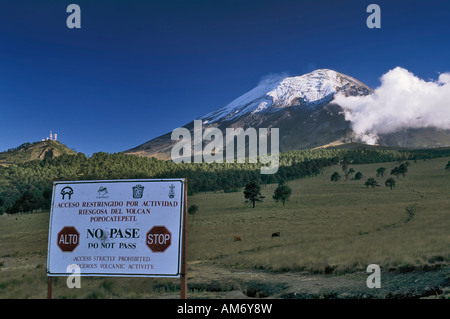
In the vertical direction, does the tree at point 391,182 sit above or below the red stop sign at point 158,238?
above

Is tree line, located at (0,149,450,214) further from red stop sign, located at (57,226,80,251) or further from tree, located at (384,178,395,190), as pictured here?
red stop sign, located at (57,226,80,251)

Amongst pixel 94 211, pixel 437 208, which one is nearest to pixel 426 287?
pixel 94 211

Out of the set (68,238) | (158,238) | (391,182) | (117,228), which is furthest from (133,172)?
(158,238)

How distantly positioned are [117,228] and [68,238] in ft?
4.63

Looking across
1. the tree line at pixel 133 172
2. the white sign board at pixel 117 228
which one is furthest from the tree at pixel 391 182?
the white sign board at pixel 117 228

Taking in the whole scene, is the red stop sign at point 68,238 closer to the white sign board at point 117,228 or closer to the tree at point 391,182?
the white sign board at point 117,228

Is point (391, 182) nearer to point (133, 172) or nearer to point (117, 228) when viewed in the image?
point (117, 228)

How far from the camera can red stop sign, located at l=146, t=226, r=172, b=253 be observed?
26.6 ft

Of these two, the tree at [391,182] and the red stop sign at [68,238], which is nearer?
the red stop sign at [68,238]

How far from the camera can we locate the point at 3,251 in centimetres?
3056

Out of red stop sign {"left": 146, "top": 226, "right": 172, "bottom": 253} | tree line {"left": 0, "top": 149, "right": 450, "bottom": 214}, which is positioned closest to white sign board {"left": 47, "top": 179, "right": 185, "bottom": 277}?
red stop sign {"left": 146, "top": 226, "right": 172, "bottom": 253}

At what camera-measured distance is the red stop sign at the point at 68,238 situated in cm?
861
